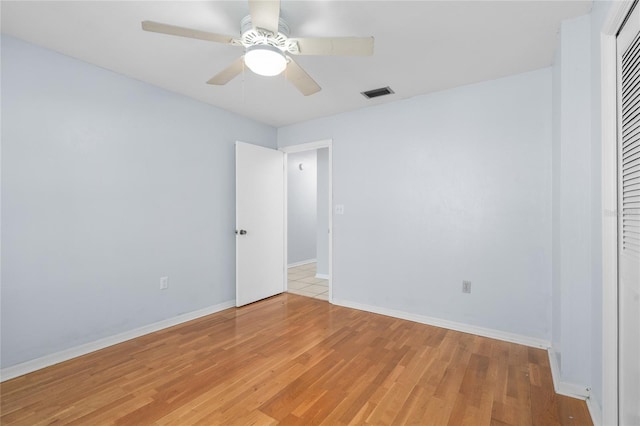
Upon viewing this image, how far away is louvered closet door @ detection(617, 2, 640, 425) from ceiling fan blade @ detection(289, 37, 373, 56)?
117 centimetres

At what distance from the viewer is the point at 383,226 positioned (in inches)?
136

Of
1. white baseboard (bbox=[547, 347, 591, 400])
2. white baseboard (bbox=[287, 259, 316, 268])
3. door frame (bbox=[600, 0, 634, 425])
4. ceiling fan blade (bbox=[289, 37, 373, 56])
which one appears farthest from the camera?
white baseboard (bbox=[287, 259, 316, 268])

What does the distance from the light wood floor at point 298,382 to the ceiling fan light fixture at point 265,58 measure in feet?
6.80

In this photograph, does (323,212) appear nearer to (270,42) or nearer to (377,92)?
(377,92)

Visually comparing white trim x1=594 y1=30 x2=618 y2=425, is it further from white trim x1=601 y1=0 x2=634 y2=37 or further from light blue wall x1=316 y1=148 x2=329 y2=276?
light blue wall x1=316 y1=148 x2=329 y2=276

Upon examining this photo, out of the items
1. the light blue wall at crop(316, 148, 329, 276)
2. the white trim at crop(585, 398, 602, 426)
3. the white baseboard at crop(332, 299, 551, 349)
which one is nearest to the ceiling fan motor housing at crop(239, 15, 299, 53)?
the white trim at crop(585, 398, 602, 426)

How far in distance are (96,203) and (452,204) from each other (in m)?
3.38

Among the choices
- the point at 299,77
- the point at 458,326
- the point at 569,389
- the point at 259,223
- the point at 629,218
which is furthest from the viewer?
the point at 259,223

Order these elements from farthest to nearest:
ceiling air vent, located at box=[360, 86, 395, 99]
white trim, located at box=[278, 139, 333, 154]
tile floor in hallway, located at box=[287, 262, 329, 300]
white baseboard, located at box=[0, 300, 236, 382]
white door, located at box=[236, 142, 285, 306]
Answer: tile floor in hallway, located at box=[287, 262, 329, 300] < white trim, located at box=[278, 139, 333, 154] < white door, located at box=[236, 142, 285, 306] < ceiling air vent, located at box=[360, 86, 395, 99] < white baseboard, located at box=[0, 300, 236, 382]

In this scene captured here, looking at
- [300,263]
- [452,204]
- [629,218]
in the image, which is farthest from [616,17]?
[300,263]

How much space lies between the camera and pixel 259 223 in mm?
3990

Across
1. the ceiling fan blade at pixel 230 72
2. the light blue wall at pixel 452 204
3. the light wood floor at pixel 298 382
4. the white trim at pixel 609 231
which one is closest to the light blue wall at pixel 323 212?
the light blue wall at pixel 452 204

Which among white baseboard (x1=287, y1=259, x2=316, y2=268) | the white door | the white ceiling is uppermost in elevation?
the white ceiling

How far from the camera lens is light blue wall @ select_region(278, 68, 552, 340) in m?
2.61
